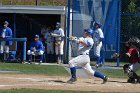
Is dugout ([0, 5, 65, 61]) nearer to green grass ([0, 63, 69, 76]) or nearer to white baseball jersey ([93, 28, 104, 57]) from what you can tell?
white baseball jersey ([93, 28, 104, 57])

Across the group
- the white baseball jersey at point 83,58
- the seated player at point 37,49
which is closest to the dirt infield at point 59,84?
the white baseball jersey at point 83,58

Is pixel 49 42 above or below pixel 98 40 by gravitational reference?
below

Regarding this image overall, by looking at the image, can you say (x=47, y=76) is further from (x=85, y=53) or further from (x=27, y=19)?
(x=27, y=19)

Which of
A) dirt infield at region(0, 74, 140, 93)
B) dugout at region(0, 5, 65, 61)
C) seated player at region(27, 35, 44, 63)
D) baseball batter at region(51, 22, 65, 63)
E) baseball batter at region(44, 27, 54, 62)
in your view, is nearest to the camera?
dirt infield at region(0, 74, 140, 93)

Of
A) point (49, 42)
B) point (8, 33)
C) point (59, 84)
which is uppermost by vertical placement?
point (8, 33)

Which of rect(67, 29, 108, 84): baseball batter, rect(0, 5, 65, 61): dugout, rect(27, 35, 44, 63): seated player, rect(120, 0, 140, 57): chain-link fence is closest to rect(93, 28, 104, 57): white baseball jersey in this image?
rect(120, 0, 140, 57): chain-link fence

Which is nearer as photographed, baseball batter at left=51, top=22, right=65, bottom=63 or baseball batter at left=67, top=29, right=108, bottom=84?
baseball batter at left=67, top=29, right=108, bottom=84

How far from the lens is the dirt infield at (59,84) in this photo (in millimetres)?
13344

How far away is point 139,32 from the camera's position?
23.7 m

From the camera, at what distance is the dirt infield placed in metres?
13.3

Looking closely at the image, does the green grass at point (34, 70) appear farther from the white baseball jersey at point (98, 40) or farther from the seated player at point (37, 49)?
the white baseball jersey at point (98, 40)

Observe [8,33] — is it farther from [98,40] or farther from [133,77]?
[133,77]

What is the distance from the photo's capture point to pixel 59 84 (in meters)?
14.1

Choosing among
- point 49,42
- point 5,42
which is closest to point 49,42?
point 49,42
